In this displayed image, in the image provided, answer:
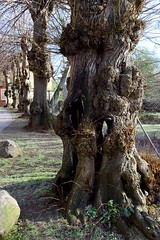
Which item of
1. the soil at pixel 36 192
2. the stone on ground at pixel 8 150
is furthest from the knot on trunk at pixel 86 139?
the stone on ground at pixel 8 150

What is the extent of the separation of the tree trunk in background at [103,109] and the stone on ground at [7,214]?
0.67 metres

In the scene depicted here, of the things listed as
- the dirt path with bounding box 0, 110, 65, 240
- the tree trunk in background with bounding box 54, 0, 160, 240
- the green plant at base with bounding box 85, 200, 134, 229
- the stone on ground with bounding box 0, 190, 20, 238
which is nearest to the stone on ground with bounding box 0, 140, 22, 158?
the dirt path with bounding box 0, 110, 65, 240

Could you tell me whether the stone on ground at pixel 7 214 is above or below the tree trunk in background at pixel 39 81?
below

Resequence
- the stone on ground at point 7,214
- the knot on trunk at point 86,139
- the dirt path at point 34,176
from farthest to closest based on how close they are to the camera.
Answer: the dirt path at point 34,176 < the knot on trunk at point 86,139 < the stone on ground at point 7,214

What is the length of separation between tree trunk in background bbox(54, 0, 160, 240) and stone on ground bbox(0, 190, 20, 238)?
670 millimetres

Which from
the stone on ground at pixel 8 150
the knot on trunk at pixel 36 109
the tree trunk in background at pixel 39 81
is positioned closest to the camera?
the stone on ground at pixel 8 150

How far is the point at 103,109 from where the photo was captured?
2.87 meters

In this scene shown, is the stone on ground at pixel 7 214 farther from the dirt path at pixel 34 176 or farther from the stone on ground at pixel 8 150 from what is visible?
the stone on ground at pixel 8 150

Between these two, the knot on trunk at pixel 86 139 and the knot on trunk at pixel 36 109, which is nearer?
the knot on trunk at pixel 86 139

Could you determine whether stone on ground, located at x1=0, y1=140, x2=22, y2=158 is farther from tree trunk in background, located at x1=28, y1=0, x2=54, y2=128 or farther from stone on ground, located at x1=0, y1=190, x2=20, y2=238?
tree trunk in background, located at x1=28, y1=0, x2=54, y2=128

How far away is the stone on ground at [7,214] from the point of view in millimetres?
2406

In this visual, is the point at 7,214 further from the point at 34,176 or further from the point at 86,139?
the point at 34,176

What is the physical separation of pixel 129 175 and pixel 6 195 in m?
1.63

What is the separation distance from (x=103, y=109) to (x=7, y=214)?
5.86ft
